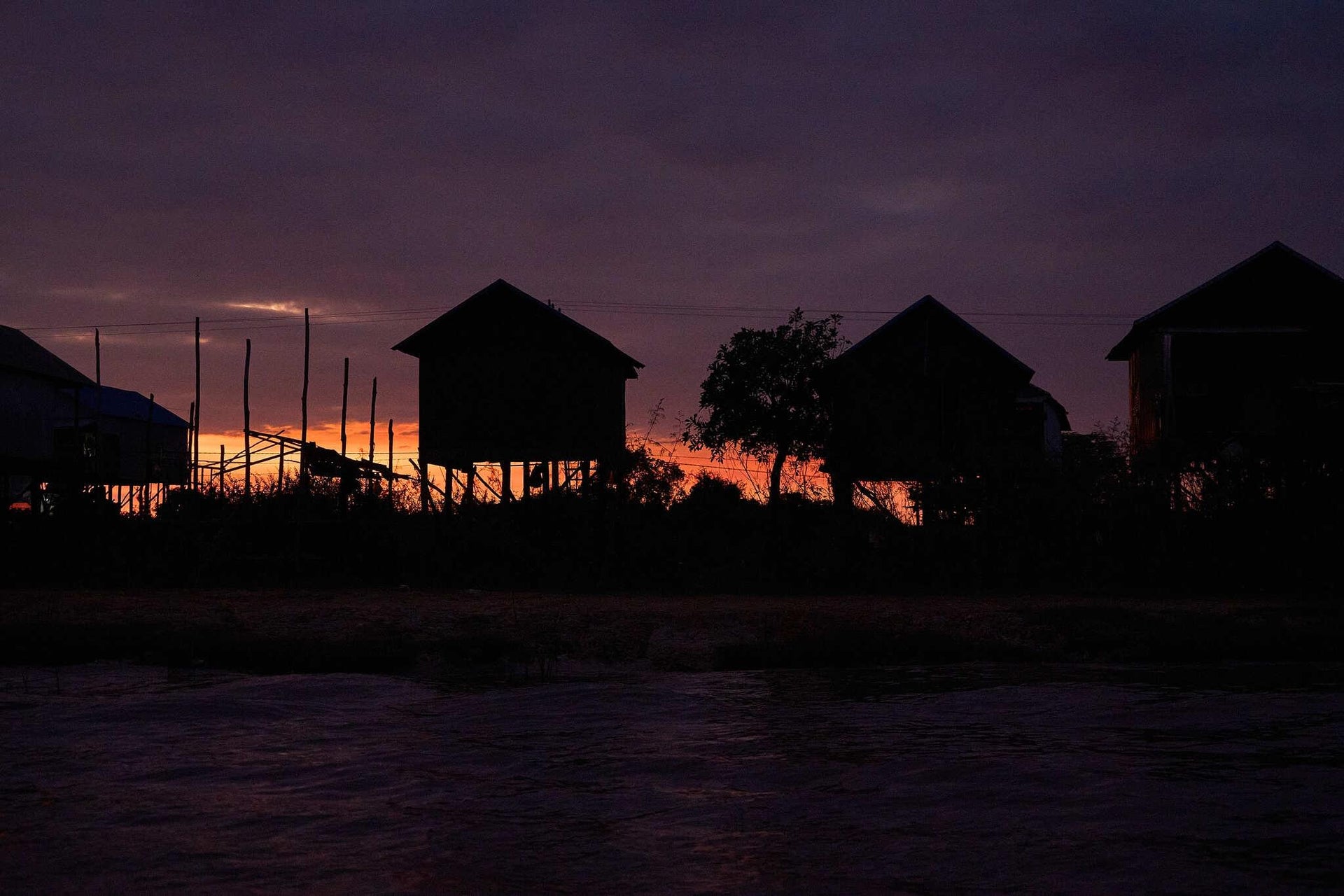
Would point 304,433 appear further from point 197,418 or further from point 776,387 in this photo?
point 776,387

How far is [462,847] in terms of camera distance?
562 centimetres

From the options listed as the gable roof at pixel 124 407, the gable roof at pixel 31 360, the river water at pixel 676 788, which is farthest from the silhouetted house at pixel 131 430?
the river water at pixel 676 788

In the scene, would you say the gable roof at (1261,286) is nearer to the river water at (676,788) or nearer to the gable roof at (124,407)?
the river water at (676,788)

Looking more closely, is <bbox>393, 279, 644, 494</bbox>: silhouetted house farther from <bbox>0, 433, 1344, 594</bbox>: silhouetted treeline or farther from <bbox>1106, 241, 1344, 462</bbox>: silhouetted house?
<bbox>1106, 241, 1344, 462</bbox>: silhouetted house

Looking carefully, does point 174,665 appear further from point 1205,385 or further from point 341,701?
point 1205,385

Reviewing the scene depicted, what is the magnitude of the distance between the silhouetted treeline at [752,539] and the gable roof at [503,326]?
9.36 metres

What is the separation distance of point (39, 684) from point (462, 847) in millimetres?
7126

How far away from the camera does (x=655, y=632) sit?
14.3 metres

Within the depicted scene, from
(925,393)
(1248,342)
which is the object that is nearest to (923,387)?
(925,393)

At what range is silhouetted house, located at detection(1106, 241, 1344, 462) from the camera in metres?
27.2

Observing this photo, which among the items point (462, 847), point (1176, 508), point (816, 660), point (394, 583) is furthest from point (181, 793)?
point (1176, 508)

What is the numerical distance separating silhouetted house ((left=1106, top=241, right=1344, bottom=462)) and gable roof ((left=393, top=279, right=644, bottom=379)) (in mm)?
13359

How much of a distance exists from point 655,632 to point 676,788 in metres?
7.33

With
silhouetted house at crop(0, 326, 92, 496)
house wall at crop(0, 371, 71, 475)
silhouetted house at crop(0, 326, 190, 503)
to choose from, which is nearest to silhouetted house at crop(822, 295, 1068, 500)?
silhouetted house at crop(0, 326, 190, 503)
